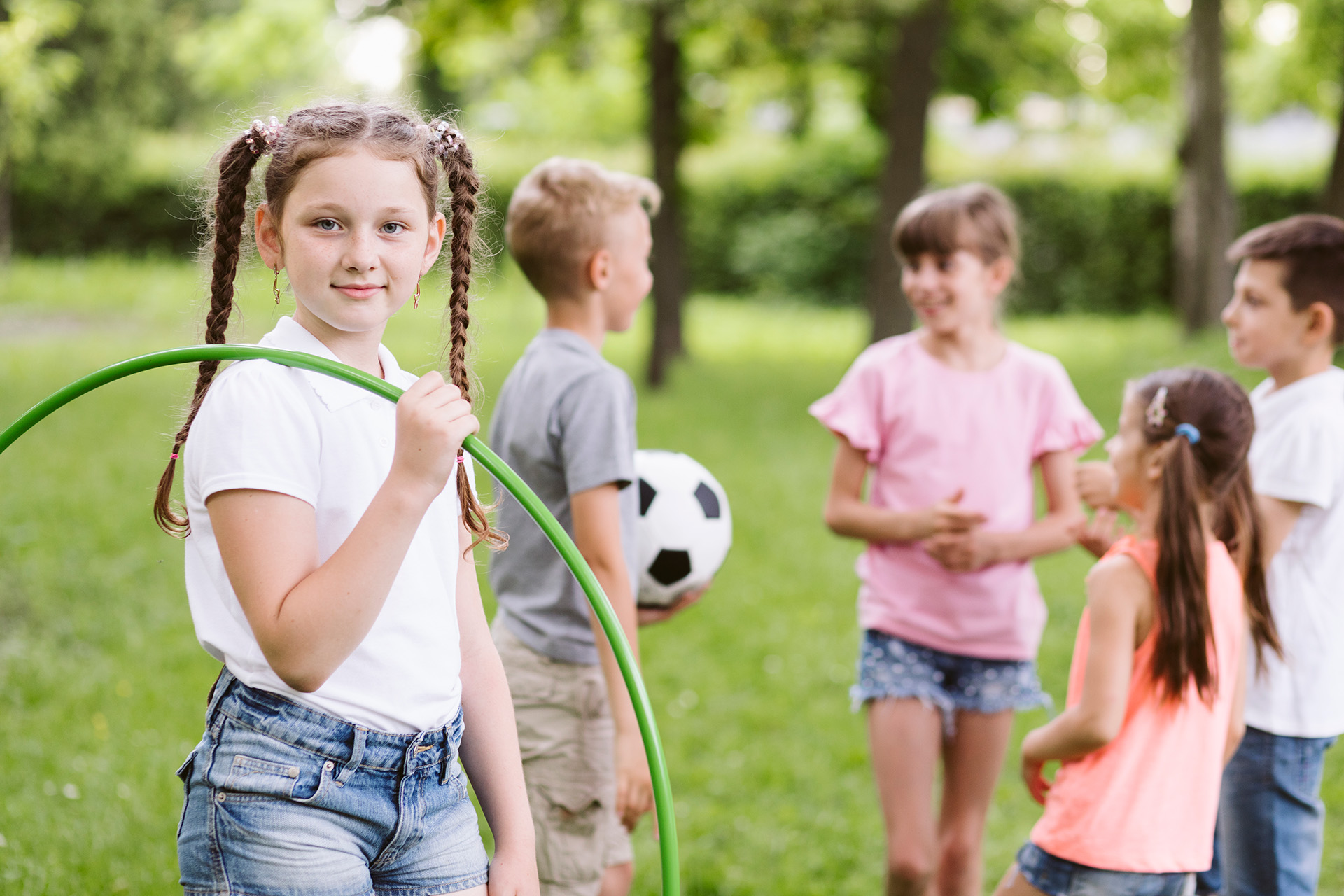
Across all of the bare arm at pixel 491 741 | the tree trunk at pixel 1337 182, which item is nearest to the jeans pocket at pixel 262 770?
the bare arm at pixel 491 741

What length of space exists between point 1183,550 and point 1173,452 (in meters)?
0.21

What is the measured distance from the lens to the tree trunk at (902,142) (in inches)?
432

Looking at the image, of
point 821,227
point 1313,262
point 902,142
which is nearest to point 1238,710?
point 1313,262

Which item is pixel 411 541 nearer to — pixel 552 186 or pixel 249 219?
pixel 249 219

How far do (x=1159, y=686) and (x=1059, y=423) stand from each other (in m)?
0.94

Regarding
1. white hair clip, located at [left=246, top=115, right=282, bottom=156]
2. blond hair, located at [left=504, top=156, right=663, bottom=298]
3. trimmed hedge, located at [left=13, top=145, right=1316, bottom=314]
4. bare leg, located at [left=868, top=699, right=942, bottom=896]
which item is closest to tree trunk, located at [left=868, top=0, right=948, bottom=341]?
bare leg, located at [left=868, top=699, right=942, bottom=896]

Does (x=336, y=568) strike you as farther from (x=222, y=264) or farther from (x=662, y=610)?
(x=662, y=610)

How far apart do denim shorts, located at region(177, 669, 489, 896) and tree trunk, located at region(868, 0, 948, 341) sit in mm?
9687

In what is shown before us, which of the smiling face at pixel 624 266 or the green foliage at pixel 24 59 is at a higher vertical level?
the green foliage at pixel 24 59

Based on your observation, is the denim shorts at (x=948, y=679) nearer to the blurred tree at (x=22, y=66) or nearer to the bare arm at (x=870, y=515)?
the bare arm at (x=870, y=515)

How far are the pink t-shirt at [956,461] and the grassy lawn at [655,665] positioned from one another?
3.65 ft

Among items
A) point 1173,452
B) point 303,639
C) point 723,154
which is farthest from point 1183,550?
point 723,154

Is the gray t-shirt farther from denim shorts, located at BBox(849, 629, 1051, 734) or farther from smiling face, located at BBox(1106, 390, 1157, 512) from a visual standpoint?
smiling face, located at BBox(1106, 390, 1157, 512)

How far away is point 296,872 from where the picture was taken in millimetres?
1543
